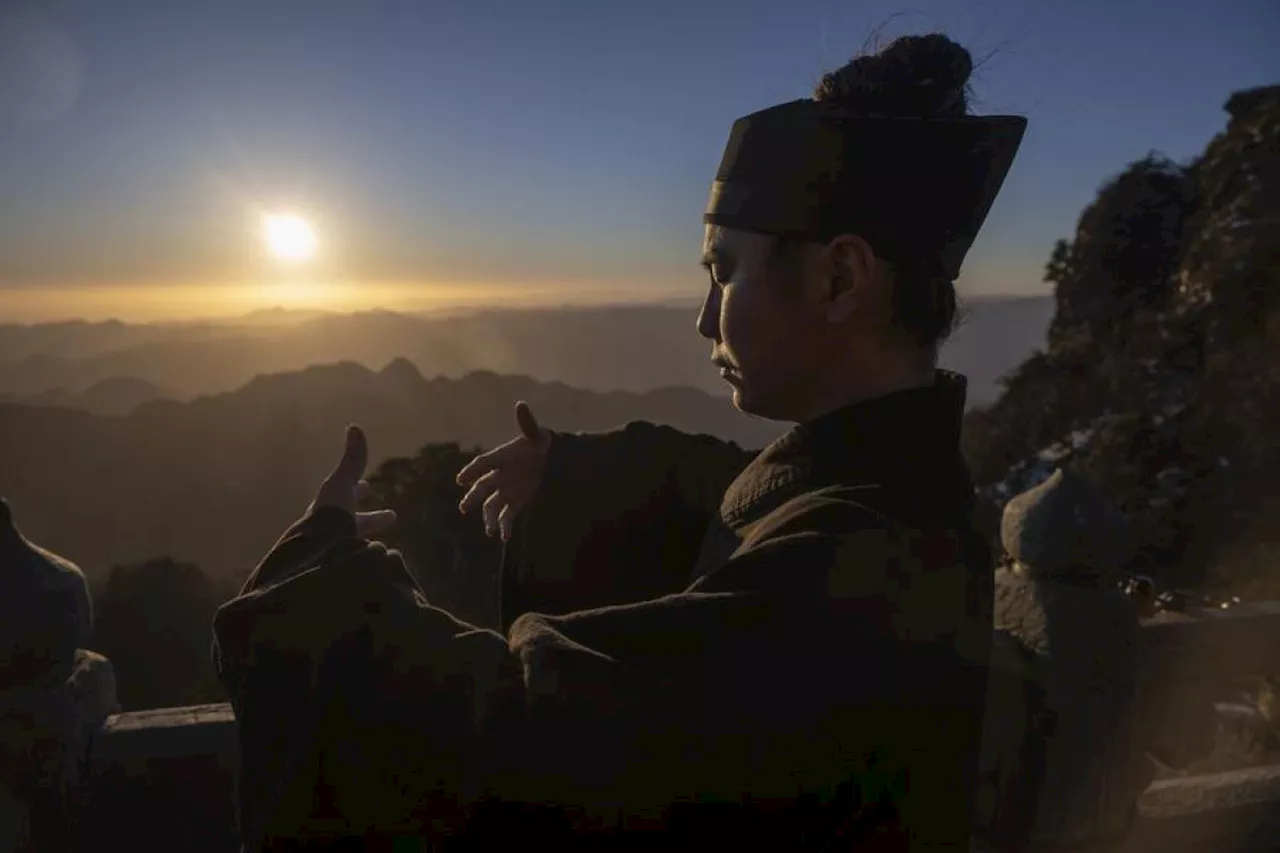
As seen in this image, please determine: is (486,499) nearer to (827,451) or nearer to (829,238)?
(827,451)

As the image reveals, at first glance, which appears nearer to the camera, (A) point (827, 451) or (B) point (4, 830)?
(A) point (827, 451)

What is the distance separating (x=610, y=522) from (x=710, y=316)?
0.53 meters

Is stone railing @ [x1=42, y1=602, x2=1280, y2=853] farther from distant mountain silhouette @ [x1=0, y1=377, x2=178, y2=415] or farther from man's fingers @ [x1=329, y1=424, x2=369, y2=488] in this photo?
distant mountain silhouette @ [x1=0, y1=377, x2=178, y2=415]

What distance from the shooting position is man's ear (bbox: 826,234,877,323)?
1.42 m

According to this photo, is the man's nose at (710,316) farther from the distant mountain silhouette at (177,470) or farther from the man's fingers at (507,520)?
the distant mountain silhouette at (177,470)

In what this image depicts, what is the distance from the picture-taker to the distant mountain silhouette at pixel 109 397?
158ft

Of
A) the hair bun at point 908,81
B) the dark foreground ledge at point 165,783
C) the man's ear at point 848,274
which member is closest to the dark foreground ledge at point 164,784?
the dark foreground ledge at point 165,783

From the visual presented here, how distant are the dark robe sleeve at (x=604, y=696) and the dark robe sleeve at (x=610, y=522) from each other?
60 cm

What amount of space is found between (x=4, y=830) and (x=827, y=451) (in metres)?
2.94

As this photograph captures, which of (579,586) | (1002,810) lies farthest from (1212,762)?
(579,586)

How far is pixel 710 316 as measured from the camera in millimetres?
1577

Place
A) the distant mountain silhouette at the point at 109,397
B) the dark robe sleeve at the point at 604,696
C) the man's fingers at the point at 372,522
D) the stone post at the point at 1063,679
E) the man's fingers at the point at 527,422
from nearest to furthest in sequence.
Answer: the dark robe sleeve at the point at 604,696, the man's fingers at the point at 372,522, the man's fingers at the point at 527,422, the stone post at the point at 1063,679, the distant mountain silhouette at the point at 109,397

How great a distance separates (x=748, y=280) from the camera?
1.49 metres

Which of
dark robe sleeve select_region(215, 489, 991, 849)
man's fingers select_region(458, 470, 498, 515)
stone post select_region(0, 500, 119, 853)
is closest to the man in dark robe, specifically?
dark robe sleeve select_region(215, 489, 991, 849)
